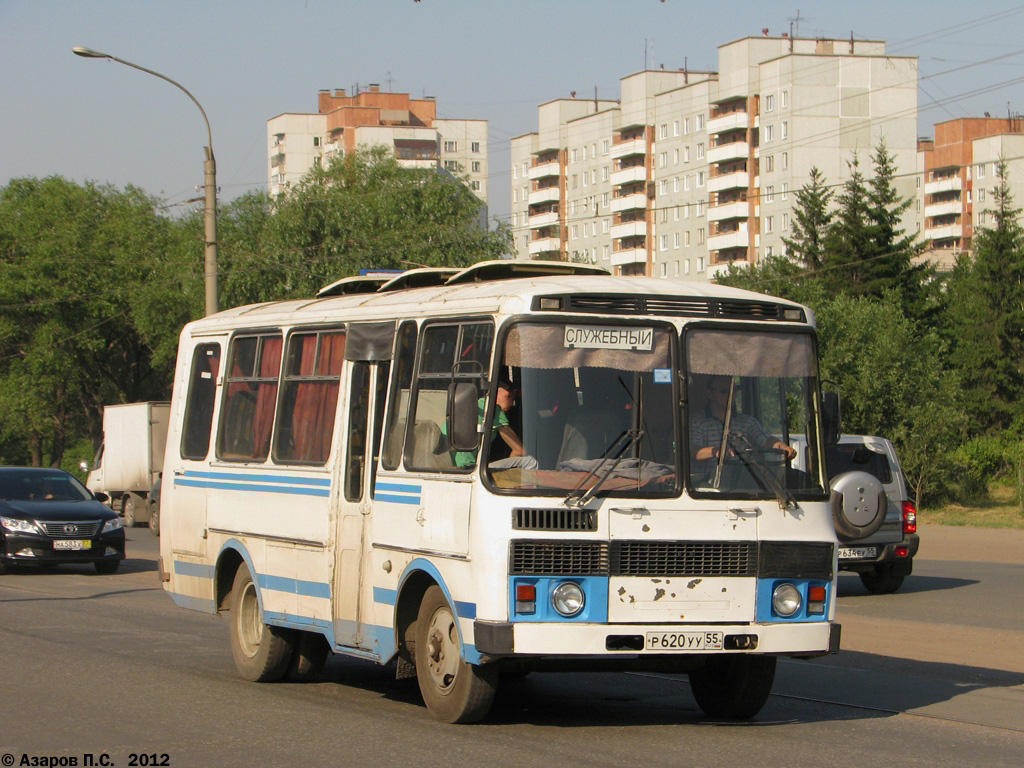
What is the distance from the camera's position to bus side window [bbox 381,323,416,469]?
9.24 m

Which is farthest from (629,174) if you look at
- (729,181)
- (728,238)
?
(728,238)

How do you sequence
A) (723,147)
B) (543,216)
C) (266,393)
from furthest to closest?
(543,216)
(723,147)
(266,393)

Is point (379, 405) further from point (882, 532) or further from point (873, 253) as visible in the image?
point (873, 253)

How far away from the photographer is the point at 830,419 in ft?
29.4

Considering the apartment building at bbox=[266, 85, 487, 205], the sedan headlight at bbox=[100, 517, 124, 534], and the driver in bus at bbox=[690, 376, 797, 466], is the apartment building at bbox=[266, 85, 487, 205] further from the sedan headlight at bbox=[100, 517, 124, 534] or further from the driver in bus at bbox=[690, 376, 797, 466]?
the driver in bus at bbox=[690, 376, 797, 466]

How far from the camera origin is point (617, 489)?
8.10 meters

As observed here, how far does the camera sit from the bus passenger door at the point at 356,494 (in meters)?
9.55

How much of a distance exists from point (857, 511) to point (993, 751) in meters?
6.64

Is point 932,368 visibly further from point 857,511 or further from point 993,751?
point 993,751

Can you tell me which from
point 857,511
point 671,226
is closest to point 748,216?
point 671,226

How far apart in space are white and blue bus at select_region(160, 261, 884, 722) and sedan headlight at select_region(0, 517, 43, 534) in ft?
40.6

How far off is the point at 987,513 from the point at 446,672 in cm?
3299

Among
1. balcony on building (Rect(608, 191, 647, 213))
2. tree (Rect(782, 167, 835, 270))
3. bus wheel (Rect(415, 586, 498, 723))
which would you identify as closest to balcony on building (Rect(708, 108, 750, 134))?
balcony on building (Rect(608, 191, 647, 213))

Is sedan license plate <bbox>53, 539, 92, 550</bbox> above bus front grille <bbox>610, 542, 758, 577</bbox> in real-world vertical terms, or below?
below
